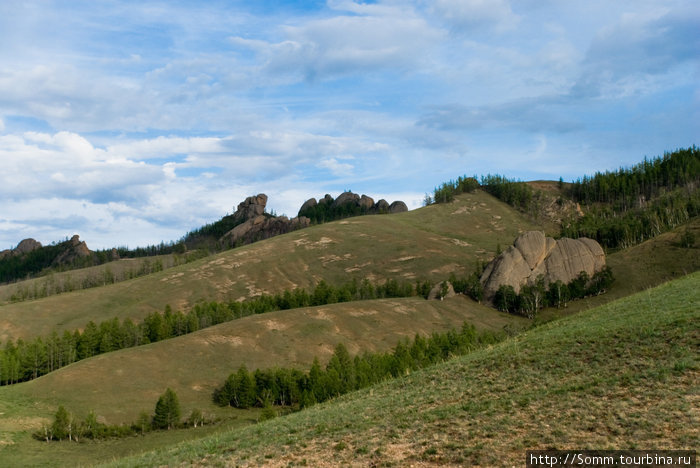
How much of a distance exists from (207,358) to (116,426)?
2819 cm

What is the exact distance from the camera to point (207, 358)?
104500mm

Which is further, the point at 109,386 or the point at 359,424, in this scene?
the point at 109,386

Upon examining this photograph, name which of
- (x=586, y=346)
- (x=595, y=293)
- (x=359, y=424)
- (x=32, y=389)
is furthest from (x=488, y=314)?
(x=359, y=424)

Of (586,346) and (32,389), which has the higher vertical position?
(586,346)

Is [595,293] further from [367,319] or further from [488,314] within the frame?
[367,319]

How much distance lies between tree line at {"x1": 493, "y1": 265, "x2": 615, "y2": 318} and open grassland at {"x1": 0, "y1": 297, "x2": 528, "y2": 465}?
5.46 m

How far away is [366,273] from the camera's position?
192m

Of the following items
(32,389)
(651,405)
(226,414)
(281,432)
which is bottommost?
(226,414)

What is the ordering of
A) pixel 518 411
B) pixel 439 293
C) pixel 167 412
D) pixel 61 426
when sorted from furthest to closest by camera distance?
pixel 439 293
pixel 167 412
pixel 61 426
pixel 518 411

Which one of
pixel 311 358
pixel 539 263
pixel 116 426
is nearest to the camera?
pixel 116 426

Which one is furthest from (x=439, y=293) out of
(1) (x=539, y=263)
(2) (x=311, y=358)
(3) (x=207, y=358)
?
(3) (x=207, y=358)

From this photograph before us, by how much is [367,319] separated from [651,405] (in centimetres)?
10641

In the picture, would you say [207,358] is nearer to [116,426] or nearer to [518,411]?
[116,426]

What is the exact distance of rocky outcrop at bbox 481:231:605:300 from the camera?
152 meters
